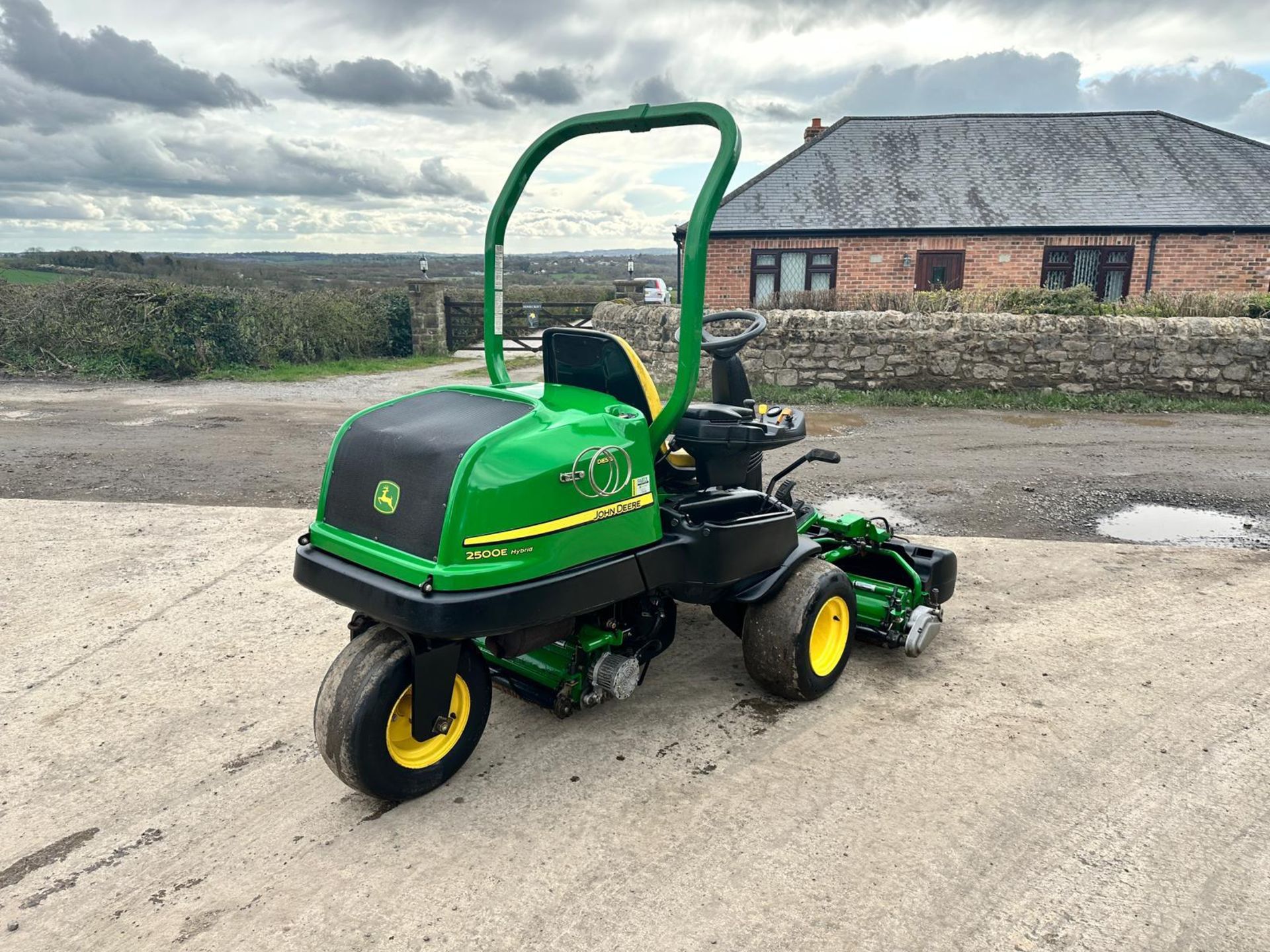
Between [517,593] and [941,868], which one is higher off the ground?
[517,593]

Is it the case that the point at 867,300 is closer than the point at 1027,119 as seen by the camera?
Yes

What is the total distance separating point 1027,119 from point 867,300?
38.4 ft

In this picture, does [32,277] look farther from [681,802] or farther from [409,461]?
[681,802]

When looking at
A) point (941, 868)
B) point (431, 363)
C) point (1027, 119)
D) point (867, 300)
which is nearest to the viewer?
point (941, 868)

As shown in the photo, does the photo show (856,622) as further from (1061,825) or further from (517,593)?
(517,593)

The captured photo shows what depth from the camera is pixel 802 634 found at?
363cm

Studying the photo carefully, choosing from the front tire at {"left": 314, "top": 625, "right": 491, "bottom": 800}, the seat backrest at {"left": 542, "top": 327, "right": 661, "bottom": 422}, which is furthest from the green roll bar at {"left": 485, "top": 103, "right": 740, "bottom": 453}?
the front tire at {"left": 314, "top": 625, "right": 491, "bottom": 800}

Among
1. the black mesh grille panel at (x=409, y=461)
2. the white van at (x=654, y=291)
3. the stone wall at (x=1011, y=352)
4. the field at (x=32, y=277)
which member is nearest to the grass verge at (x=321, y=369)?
the field at (x=32, y=277)

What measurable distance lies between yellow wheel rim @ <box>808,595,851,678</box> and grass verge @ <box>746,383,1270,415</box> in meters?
7.40

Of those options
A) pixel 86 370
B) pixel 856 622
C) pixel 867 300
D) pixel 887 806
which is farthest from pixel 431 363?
pixel 887 806

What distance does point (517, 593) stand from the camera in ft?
9.14

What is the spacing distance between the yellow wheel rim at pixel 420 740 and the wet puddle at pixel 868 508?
155 inches

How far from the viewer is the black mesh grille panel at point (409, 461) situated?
280 centimetres

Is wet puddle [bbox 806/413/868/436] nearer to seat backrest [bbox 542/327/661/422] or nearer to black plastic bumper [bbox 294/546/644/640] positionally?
seat backrest [bbox 542/327/661/422]
